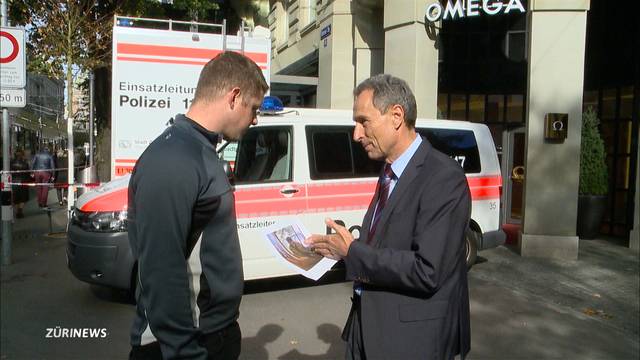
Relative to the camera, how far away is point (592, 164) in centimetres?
1039

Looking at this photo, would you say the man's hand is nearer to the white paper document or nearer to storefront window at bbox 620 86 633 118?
the white paper document

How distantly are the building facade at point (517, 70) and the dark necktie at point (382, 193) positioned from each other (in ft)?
23.0

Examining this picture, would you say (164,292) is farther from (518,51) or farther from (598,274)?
(518,51)

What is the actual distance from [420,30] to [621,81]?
14.8 feet

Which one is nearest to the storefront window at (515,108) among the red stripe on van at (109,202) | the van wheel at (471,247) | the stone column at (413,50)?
the stone column at (413,50)

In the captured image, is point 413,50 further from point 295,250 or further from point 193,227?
point 193,227

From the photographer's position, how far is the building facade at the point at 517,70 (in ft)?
27.7

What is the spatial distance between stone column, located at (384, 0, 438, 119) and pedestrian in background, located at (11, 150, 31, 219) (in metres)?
8.44

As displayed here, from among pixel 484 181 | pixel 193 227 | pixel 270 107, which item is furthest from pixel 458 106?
pixel 193 227

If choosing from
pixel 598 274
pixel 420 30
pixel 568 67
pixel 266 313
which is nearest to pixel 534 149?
pixel 568 67

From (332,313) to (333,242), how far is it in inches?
146

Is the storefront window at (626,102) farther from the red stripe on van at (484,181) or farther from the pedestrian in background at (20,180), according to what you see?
the pedestrian in background at (20,180)

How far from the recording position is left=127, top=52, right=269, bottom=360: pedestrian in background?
171 centimetres

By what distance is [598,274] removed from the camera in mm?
7664
